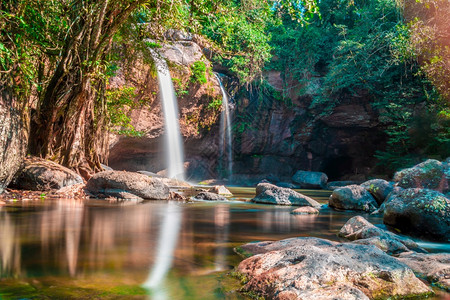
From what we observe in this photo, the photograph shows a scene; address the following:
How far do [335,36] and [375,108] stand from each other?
549cm

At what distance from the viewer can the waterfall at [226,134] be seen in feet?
65.8

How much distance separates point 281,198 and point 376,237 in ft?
17.3

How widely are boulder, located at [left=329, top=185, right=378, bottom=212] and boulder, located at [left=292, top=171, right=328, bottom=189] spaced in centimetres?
1269

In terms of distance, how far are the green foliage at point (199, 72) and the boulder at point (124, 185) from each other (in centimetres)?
1015

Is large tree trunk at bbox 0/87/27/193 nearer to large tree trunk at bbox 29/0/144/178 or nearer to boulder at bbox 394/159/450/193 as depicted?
large tree trunk at bbox 29/0/144/178

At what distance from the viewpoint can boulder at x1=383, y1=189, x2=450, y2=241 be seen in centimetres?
452

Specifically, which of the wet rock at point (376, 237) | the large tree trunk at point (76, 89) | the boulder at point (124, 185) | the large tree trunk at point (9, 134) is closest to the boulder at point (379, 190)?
the wet rock at point (376, 237)

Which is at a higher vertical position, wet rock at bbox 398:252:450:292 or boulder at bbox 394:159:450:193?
boulder at bbox 394:159:450:193

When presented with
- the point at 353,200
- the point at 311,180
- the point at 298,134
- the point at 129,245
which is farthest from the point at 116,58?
the point at 298,134

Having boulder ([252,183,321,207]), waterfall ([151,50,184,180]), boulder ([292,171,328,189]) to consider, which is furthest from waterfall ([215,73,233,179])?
boulder ([252,183,321,207])

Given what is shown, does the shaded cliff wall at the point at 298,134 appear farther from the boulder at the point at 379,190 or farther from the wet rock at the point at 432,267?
the wet rock at the point at 432,267

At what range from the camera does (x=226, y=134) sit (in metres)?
21.5

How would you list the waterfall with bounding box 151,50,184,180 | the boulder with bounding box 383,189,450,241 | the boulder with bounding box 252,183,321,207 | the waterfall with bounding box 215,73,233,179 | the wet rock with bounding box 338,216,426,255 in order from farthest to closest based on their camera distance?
the waterfall with bounding box 215,73,233,179 < the waterfall with bounding box 151,50,184,180 < the boulder with bounding box 252,183,321,207 < the boulder with bounding box 383,189,450,241 < the wet rock with bounding box 338,216,426,255

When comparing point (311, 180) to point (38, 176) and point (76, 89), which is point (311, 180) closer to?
point (76, 89)
